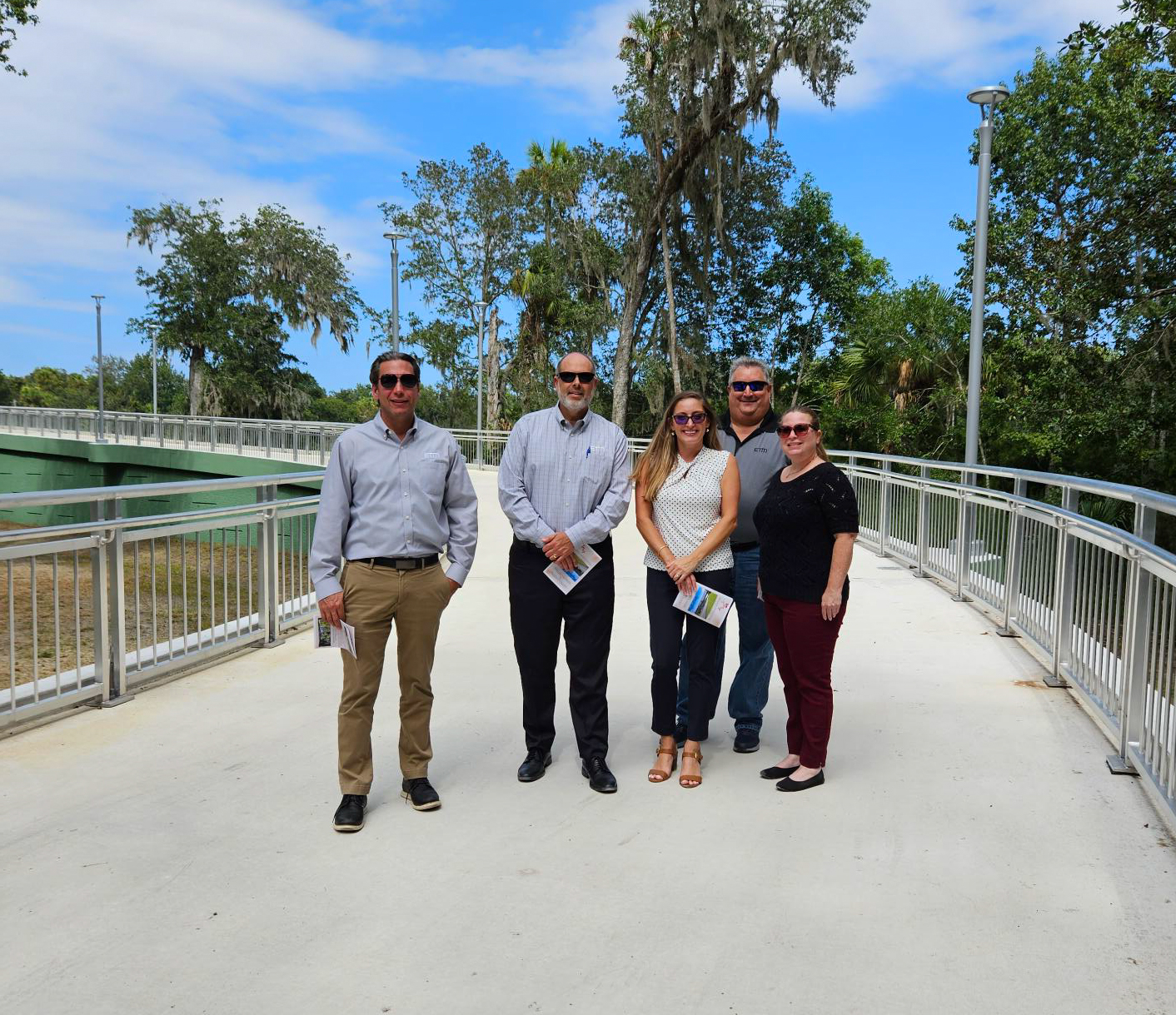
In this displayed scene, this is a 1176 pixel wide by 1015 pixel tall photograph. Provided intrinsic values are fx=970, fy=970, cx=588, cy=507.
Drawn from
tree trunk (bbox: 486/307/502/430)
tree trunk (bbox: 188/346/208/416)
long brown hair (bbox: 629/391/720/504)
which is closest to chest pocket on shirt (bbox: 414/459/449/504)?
long brown hair (bbox: 629/391/720/504)

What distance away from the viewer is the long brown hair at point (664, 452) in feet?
13.8

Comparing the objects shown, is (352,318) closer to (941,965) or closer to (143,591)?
(143,591)

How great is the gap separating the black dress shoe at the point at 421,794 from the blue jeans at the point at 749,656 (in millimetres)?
1247

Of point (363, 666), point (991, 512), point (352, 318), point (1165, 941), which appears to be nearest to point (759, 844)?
point (1165, 941)

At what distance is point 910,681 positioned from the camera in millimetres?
5840

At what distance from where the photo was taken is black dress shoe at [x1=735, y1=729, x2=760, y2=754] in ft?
15.0

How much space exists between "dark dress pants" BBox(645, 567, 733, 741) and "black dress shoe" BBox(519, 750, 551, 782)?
521 millimetres

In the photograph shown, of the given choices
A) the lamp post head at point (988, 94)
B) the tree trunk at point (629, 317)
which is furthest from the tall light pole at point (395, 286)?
the lamp post head at point (988, 94)

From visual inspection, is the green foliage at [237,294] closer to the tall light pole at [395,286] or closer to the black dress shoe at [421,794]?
the tall light pole at [395,286]

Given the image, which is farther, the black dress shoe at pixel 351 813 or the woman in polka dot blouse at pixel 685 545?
the woman in polka dot blouse at pixel 685 545

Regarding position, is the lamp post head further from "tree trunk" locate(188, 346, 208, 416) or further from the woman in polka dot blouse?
"tree trunk" locate(188, 346, 208, 416)

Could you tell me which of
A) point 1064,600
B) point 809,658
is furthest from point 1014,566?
point 809,658

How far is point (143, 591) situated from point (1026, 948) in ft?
41.5

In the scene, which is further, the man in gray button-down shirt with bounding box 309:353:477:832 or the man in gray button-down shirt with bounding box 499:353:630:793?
the man in gray button-down shirt with bounding box 499:353:630:793
